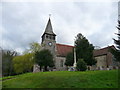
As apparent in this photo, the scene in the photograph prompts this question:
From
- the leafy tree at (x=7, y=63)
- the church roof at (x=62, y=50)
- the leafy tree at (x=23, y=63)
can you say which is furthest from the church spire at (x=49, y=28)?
the leafy tree at (x=7, y=63)

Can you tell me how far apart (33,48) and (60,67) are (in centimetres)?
1118

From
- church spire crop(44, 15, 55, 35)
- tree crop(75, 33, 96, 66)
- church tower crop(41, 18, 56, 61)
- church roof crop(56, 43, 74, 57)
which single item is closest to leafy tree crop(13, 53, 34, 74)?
church tower crop(41, 18, 56, 61)

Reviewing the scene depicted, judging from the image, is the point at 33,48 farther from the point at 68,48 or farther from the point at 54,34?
the point at 68,48

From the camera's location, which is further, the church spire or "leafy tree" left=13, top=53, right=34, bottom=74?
the church spire

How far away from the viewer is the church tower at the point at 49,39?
4473 centimetres

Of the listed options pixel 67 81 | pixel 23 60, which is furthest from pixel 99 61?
pixel 67 81

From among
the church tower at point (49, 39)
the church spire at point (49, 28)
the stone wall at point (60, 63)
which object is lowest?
the stone wall at point (60, 63)

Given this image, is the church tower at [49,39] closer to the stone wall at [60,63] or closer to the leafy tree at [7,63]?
the stone wall at [60,63]

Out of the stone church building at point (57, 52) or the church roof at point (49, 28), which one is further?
the church roof at point (49, 28)

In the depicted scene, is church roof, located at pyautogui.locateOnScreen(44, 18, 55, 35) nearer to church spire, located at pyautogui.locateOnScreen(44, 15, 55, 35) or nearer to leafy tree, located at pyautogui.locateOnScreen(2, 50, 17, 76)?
church spire, located at pyautogui.locateOnScreen(44, 15, 55, 35)

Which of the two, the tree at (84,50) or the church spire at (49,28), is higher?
the church spire at (49,28)

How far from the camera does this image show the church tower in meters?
44.7

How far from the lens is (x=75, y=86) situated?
42.6 feet

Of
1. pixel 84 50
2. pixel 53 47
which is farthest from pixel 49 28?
pixel 84 50
